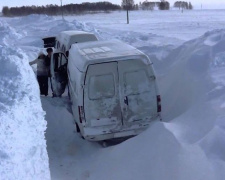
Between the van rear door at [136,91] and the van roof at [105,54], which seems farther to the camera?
the van rear door at [136,91]

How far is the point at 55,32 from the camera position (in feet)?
100

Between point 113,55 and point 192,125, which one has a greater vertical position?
point 113,55

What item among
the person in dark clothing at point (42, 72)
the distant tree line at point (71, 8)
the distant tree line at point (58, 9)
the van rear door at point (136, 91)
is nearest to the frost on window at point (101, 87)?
the van rear door at point (136, 91)

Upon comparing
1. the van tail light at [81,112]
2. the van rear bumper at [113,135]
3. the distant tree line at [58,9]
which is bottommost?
the van rear bumper at [113,135]

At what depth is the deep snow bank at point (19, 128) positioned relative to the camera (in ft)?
13.7

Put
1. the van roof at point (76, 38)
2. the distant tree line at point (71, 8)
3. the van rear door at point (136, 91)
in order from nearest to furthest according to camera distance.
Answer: the van rear door at point (136, 91) → the van roof at point (76, 38) → the distant tree line at point (71, 8)

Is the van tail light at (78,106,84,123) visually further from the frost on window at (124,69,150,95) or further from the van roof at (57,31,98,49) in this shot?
the van roof at (57,31,98,49)

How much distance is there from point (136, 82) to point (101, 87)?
0.74 m

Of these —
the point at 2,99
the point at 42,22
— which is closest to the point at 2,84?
the point at 2,99

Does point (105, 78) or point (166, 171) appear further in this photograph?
point (105, 78)

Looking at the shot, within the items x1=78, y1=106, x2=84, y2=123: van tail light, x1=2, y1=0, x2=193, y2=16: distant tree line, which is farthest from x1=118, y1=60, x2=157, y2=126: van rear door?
x1=2, y1=0, x2=193, y2=16: distant tree line

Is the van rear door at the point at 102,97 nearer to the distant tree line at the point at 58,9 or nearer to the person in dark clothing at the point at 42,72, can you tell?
the person in dark clothing at the point at 42,72

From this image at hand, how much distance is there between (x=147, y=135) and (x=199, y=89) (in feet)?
8.56

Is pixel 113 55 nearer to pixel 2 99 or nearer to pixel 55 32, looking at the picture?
pixel 2 99
